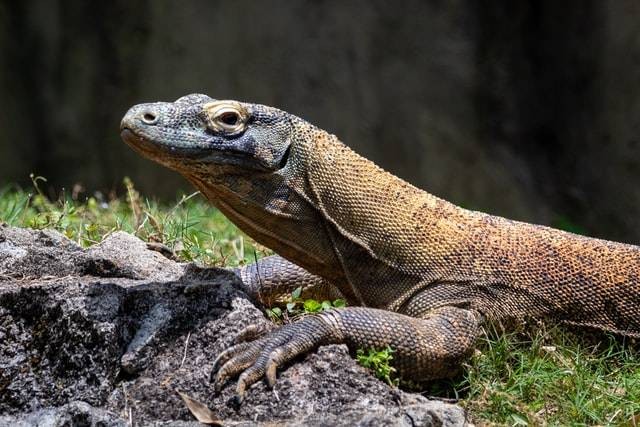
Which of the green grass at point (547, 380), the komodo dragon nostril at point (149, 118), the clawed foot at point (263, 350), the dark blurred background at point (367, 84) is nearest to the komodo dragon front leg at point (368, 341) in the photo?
the clawed foot at point (263, 350)

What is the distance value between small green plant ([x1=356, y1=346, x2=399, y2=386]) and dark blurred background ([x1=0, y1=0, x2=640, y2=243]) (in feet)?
23.4

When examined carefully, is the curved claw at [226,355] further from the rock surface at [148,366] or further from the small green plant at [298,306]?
the small green plant at [298,306]

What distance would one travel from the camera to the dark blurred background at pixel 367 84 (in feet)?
37.4

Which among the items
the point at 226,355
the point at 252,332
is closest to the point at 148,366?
the point at 226,355

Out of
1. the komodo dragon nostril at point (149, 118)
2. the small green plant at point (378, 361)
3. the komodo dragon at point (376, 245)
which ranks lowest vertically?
the small green plant at point (378, 361)

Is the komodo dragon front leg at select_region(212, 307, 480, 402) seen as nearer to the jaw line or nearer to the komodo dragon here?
the komodo dragon

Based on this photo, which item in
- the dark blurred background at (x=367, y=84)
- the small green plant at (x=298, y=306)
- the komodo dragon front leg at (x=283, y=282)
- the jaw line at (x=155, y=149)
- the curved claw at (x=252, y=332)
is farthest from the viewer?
the dark blurred background at (x=367, y=84)

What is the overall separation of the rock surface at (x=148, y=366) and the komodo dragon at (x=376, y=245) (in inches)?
7.3

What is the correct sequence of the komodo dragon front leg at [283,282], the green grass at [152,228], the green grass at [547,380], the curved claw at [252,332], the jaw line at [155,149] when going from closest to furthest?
1. the curved claw at [252,332]
2. the green grass at [547,380]
3. the jaw line at [155,149]
4. the komodo dragon front leg at [283,282]
5. the green grass at [152,228]

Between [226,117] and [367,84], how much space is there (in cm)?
788

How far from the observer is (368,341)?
4.14 metres

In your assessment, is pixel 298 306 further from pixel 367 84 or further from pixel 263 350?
pixel 367 84

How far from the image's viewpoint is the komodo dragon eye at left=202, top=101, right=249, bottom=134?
4441mm

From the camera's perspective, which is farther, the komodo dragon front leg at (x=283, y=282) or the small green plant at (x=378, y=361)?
the komodo dragon front leg at (x=283, y=282)
